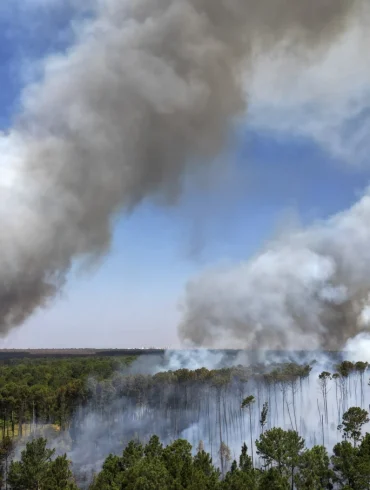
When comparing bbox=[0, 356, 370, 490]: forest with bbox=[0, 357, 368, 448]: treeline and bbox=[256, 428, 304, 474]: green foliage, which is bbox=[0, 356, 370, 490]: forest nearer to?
bbox=[256, 428, 304, 474]: green foliage

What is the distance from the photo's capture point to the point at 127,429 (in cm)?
11038

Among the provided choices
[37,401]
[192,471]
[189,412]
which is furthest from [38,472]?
[189,412]

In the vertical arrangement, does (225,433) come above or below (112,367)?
below

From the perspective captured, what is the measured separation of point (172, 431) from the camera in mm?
112000

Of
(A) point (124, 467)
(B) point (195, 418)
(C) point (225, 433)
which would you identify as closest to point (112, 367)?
(B) point (195, 418)

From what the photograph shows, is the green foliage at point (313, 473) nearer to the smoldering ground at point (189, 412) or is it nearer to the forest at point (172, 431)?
the forest at point (172, 431)

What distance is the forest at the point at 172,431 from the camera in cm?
4694

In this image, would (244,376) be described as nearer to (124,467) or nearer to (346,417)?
(346,417)

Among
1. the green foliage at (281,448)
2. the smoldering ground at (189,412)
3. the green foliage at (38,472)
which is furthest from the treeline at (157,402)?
the green foliage at (281,448)

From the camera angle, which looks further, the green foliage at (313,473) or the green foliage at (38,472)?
the green foliage at (313,473)

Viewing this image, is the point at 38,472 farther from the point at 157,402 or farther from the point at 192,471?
the point at 157,402

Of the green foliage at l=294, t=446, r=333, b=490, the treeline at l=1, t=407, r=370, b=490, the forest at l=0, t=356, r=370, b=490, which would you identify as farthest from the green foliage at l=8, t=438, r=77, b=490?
the green foliage at l=294, t=446, r=333, b=490

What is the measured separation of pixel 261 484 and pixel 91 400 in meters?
76.4

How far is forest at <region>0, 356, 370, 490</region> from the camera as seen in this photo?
46938mm
